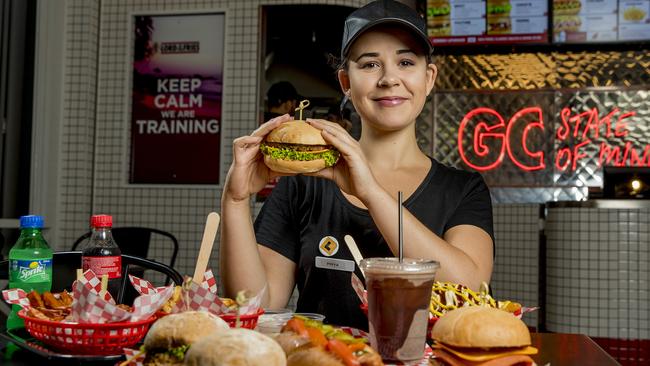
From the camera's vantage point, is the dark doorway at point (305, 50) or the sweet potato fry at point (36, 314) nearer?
the sweet potato fry at point (36, 314)

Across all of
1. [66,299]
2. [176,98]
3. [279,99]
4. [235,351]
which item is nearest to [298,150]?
[66,299]

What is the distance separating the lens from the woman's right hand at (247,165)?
1.67m

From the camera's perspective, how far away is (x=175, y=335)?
962 mm

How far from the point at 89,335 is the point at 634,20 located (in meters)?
5.57

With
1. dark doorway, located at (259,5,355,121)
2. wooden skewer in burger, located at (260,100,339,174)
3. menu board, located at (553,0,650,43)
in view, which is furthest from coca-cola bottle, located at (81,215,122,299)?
menu board, located at (553,0,650,43)

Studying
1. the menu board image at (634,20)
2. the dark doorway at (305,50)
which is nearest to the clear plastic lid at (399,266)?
the dark doorway at (305,50)

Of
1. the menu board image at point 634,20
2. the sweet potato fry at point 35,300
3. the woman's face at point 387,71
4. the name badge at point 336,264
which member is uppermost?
the menu board image at point 634,20

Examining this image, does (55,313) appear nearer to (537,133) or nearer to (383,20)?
(383,20)

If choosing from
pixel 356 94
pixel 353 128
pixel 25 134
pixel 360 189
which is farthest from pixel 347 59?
pixel 25 134

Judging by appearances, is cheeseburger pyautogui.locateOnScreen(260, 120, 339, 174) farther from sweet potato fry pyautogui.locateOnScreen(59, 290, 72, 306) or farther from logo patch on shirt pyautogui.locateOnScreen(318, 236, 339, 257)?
sweet potato fry pyautogui.locateOnScreen(59, 290, 72, 306)

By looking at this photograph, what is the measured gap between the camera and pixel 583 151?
224 inches

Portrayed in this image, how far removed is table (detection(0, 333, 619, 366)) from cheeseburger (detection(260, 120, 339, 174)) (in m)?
0.66

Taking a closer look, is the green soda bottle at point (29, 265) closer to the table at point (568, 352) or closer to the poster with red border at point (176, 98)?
the table at point (568, 352)

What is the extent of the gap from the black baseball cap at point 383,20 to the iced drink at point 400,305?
81cm
